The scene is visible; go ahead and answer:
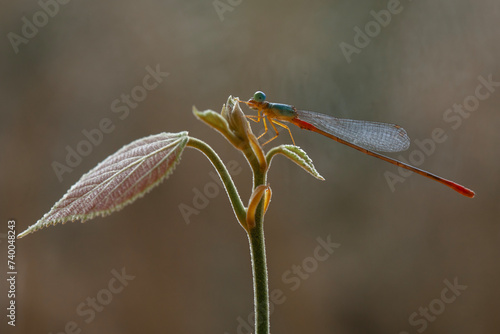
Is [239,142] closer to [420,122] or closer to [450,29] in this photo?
[420,122]

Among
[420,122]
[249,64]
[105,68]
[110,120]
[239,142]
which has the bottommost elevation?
[420,122]

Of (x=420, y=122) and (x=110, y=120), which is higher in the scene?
(x=110, y=120)

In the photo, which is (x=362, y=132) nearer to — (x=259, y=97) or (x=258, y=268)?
(x=259, y=97)

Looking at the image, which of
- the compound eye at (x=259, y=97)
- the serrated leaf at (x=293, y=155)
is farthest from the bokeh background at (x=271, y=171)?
the serrated leaf at (x=293, y=155)

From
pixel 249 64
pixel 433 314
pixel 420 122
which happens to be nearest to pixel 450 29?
pixel 420 122

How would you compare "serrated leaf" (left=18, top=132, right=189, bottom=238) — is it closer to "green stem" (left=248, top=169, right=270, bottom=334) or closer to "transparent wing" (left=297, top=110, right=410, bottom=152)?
"green stem" (left=248, top=169, right=270, bottom=334)

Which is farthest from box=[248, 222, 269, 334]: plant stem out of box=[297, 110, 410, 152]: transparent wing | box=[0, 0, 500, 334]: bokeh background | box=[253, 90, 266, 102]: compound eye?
box=[0, 0, 500, 334]: bokeh background
